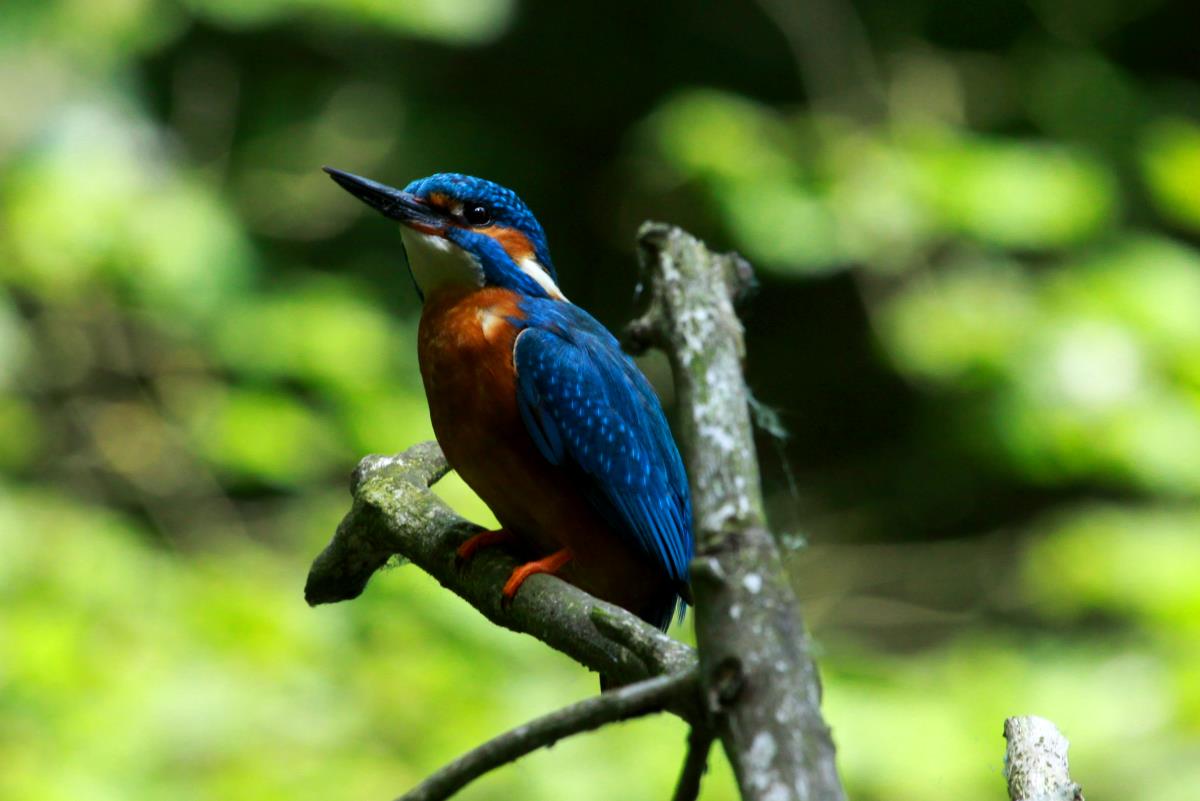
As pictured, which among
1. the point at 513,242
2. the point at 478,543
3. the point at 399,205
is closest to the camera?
the point at 478,543

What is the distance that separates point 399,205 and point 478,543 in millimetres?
588

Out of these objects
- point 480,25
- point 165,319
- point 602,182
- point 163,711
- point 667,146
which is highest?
point 602,182

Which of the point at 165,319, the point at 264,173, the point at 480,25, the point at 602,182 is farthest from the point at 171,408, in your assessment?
the point at 602,182

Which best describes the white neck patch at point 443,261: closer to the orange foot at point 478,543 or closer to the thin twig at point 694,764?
the orange foot at point 478,543

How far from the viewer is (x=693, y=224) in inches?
196

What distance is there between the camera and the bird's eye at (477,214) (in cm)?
231

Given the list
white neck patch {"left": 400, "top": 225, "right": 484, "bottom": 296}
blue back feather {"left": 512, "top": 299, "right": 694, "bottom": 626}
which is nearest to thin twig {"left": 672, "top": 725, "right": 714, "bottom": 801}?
blue back feather {"left": 512, "top": 299, "right": 694, "bottom": 626}

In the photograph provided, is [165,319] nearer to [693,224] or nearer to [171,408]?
[171,408]

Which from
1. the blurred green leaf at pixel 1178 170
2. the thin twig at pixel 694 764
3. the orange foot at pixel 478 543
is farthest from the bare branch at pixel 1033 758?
the blurred green leaf at pixel 1178 170

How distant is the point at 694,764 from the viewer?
947mm

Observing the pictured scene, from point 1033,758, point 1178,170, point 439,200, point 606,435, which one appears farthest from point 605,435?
point 1178,170

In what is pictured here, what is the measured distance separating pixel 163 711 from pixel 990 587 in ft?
11.6

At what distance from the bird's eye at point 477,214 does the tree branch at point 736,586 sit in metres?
1.43

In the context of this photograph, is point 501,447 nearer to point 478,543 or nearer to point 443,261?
point 478,543
